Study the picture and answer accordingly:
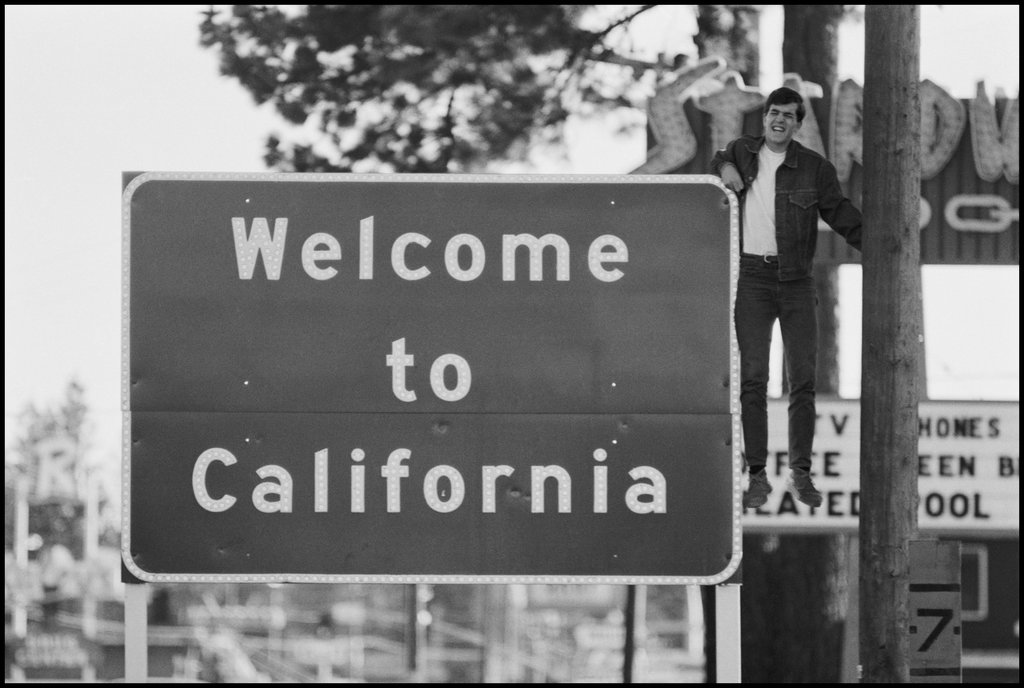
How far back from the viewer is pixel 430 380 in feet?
26.1

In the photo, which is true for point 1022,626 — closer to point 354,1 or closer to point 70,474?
point 354,1

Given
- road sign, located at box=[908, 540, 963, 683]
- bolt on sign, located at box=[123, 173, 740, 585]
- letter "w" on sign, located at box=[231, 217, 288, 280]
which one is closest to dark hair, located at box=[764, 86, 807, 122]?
bolt on sign, located at box=[123, 173, 740, 585]

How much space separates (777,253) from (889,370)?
2.40 ft

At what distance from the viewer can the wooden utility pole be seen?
7949 millimetres

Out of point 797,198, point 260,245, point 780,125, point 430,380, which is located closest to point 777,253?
point 797,198

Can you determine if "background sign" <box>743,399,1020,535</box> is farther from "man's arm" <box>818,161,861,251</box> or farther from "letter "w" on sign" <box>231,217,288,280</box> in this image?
"letter "w" on sign" <box>231,217,288,280</box>

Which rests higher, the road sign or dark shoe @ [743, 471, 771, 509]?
dark shoe @ [743, 471, 771, 509]

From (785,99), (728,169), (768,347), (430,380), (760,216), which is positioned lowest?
(430,380)

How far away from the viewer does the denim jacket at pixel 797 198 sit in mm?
8258

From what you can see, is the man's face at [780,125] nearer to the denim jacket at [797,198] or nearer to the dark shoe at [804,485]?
the denim jacket at [797,198]

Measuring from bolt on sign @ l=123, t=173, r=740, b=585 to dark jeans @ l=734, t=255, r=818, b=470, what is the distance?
0.22 m

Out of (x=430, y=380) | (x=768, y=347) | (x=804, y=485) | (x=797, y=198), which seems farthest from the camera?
(x=804, y=485)

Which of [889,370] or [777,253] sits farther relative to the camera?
[777,253]

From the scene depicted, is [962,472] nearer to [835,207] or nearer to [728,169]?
[835,207]
